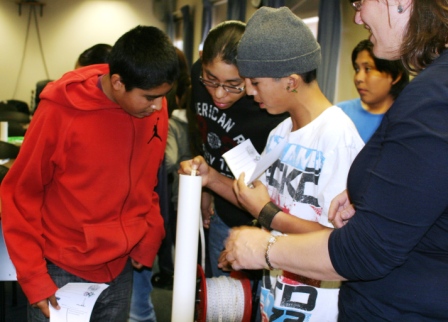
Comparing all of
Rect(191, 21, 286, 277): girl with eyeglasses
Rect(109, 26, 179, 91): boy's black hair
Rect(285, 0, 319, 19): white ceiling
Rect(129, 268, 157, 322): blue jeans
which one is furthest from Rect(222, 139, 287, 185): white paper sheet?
Rect(285, 0, 319, 19): white ceiling

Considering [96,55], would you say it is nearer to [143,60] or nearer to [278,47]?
[143,60]

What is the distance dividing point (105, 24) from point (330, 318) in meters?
8.97

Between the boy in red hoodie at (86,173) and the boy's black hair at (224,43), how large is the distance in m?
0.21

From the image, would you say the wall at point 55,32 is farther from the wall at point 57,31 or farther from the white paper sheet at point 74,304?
the white paper sheet at point 74,304

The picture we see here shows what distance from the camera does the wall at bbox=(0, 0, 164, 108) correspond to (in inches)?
340

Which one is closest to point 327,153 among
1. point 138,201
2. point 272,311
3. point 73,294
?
point 272,311

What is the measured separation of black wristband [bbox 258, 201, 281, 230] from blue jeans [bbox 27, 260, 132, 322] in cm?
68

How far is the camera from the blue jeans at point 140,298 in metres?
2.43

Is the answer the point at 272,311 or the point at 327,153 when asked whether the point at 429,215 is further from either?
the point at 272,311

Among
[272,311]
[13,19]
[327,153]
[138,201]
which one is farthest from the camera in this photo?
[13,19]

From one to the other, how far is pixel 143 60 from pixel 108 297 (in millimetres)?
885

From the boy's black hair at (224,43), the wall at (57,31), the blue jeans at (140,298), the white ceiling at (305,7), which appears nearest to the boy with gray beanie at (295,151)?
the boy's black hair at (224,43)

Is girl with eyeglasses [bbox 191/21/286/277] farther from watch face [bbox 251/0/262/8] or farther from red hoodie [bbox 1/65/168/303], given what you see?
watch face [bbox 251/0/262/8]

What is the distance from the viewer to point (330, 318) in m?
1.34
